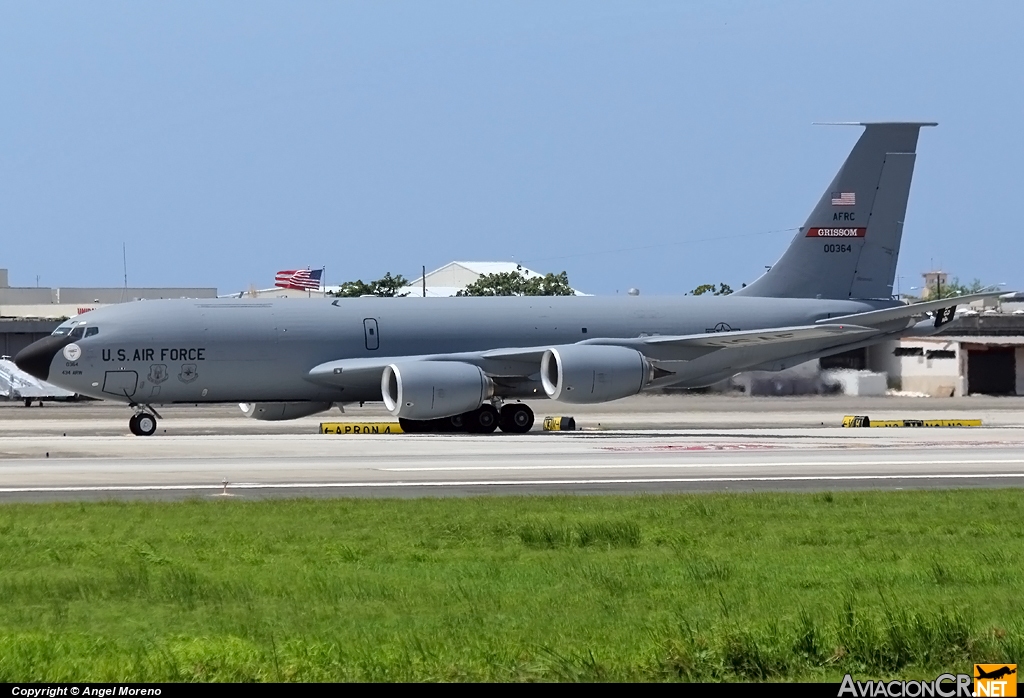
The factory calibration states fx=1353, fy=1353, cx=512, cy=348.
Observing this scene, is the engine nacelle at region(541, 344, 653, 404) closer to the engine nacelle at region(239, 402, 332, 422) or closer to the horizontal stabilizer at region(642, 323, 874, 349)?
the horizontal stabilizer at region(642, 323, 874, 349)

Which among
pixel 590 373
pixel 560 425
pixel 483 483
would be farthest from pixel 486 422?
pixel 483 483

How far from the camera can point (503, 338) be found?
3894 centimetres

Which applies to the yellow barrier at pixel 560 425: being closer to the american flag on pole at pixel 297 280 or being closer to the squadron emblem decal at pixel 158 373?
the squadron emblem decal at pixel 158 373

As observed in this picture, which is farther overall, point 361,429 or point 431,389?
point 361,429

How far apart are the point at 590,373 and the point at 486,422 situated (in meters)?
3.55

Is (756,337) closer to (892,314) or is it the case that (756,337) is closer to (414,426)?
(892,314)

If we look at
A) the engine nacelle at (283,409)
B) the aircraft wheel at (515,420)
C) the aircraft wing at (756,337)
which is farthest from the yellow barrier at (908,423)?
the engine nacelle at (283,409)

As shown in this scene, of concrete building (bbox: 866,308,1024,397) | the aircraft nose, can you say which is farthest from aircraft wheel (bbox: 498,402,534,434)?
concrete building (bbox: 866,308,1024,397)

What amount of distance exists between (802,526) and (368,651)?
26.4ft

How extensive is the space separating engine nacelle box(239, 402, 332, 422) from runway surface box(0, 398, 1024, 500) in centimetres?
51

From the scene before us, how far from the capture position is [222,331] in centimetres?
3672

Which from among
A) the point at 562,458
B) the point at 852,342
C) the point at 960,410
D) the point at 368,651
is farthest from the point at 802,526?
the point at 960,410

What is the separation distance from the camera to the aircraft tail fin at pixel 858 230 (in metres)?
41.5

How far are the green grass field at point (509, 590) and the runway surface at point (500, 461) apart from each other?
10.1 ft
